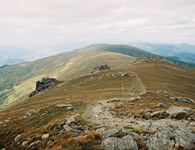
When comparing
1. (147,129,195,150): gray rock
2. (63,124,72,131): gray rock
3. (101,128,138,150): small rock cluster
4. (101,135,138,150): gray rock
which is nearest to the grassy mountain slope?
(63,124,72,131): gray rock

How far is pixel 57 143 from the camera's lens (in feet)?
36.3

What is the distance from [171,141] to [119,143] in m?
3.89

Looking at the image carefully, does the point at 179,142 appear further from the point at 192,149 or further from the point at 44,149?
the point at 44,149

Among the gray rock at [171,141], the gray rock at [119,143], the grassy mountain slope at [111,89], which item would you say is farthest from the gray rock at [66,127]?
the grassy mountain slope at [111,89]

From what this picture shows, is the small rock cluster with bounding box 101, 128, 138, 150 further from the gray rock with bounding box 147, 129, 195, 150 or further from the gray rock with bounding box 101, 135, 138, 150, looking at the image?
the gray rock with bounding box 147, 129, 195, 150

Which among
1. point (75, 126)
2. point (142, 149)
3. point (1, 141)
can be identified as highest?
point (142, 149)

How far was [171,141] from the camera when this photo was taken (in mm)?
9133

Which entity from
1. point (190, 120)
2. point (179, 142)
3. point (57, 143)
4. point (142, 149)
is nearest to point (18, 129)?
point (57, 143)

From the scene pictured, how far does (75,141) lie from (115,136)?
137 inches

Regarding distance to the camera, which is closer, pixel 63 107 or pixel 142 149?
pixel 142 149

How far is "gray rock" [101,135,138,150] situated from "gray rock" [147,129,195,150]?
1.25 meters

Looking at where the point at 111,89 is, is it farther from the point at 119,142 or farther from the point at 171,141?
the point at 171,141

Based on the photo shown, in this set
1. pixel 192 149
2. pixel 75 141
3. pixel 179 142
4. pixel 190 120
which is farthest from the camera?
pixel 190 120

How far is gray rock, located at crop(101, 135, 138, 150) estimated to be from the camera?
360 inches
